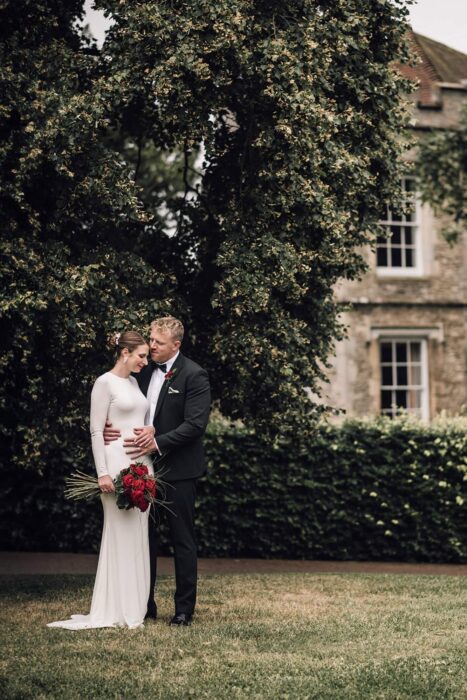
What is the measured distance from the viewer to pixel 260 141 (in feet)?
30.0

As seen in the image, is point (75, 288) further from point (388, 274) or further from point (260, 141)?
point (388, 274)

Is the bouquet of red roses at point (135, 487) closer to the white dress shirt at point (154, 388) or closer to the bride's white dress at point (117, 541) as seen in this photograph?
the bride's white dress at point (117, 541)

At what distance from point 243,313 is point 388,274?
14440 mm

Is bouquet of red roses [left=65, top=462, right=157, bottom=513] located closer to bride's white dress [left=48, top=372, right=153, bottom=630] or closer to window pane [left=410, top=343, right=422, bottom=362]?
bride's white dress [left=48, top=372, right=153, bottom=630]

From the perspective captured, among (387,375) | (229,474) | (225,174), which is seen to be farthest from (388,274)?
(225,174)

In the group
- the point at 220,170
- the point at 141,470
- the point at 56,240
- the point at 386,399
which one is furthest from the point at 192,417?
the point at 386,399

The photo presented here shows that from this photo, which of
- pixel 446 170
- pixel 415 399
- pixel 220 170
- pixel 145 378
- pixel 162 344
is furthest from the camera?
pixel 415 399

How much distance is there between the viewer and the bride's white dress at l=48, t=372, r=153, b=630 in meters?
8.02

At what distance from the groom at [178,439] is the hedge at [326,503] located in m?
5.08

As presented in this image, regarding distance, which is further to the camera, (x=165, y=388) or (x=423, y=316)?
(x=423, y=316)

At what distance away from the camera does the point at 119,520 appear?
8086 millimetres

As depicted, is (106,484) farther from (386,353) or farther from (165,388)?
(386,353)

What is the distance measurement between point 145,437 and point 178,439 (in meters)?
0.25

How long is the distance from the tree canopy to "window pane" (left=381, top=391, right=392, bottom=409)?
13.1m
